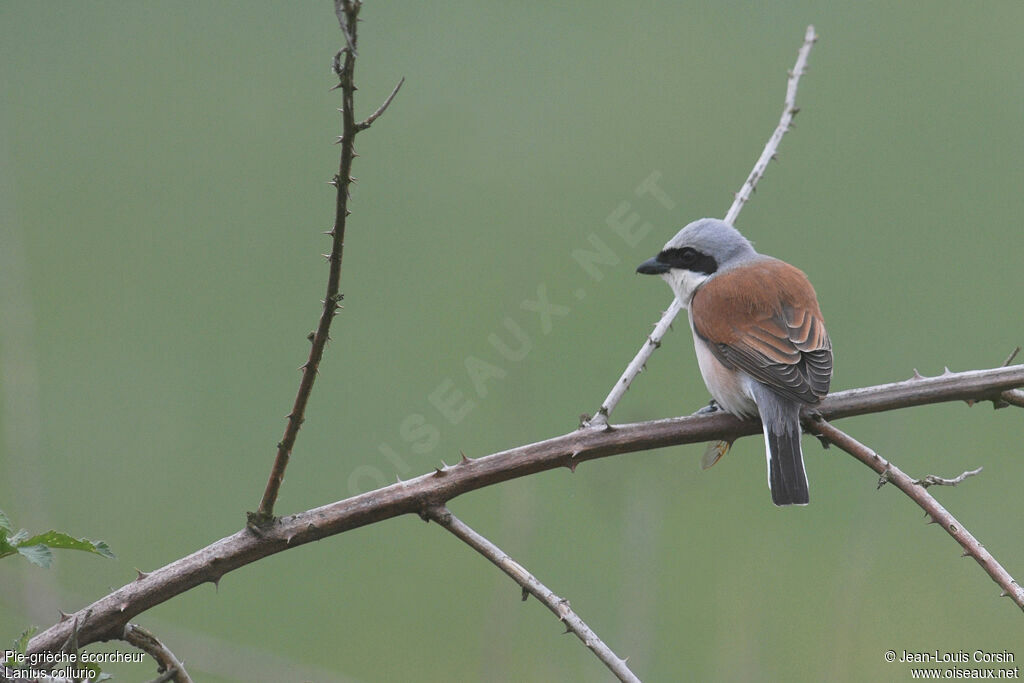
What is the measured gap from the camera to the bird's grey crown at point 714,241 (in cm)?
315

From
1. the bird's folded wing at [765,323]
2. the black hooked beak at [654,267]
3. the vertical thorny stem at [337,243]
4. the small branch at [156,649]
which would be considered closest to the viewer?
the vertical thorny stem at [337,243]

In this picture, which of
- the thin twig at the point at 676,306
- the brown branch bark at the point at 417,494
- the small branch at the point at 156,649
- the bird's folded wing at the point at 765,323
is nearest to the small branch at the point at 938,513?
the brown branch bark at the point at 417,494

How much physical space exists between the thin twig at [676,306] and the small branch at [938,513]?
1.29ft

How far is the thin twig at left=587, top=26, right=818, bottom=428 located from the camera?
1.93 m

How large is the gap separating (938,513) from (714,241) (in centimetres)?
159

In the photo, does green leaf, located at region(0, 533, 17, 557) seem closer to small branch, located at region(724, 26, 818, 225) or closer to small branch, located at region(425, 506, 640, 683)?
small branch, located at region(425, 506, 640, 683)

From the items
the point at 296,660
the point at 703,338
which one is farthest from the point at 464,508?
the point at 703,338

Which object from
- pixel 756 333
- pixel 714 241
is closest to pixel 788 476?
pixel 756 333

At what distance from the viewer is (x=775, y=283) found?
3.10m

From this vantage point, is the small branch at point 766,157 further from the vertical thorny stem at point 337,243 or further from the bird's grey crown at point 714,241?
the vertical thorny stem at point 337,243

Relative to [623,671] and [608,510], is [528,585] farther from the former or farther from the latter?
[608,510]

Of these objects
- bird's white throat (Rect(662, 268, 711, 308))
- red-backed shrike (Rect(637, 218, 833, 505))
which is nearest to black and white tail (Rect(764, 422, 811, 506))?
red-backed shrike (Rect(637, 218, 833, 505))

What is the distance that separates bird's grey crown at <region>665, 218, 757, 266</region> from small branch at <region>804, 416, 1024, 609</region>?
125 centimetres

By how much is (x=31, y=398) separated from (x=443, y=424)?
8.26ft
